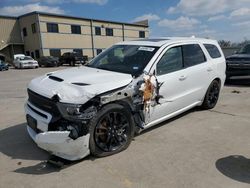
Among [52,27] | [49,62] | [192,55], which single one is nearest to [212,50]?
[192,55]

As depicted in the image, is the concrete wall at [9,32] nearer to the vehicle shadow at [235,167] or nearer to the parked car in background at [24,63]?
the parked car in background at [24,63]

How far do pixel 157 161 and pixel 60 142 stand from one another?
143 centimetres

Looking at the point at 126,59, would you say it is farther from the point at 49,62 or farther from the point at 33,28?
the point at 33,28

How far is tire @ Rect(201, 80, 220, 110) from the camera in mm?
6426

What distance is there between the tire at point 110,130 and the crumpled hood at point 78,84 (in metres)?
0.32

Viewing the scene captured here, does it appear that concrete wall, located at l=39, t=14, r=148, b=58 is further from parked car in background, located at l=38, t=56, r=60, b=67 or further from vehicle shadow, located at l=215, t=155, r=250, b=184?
vehicle shadow, located at l=215, t=155, r=250, b=184

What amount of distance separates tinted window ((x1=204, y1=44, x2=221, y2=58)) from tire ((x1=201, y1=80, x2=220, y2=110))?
2.19 ft

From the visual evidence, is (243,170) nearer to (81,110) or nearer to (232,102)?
(81,110)

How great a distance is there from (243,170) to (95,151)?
2.09 m

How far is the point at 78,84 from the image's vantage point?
395 cm

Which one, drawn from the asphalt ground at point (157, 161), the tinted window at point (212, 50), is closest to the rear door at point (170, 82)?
the asphalt ground at point (157, 161)

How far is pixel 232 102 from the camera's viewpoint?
7.57 m

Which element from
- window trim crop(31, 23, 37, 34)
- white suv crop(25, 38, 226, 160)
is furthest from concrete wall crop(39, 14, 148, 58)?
white suv crop(25, 38, 226, 160)

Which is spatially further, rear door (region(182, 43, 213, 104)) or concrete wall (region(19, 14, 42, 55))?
concrete wall (region(19, 14, 42, 55))
